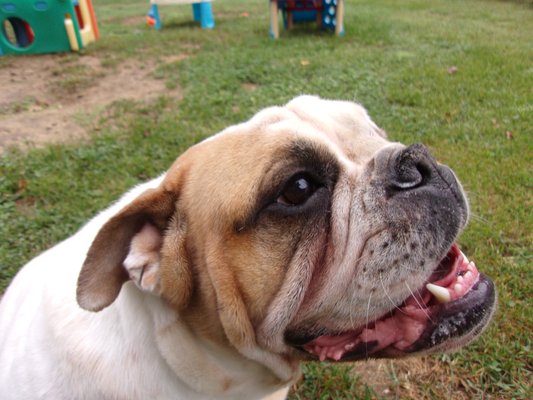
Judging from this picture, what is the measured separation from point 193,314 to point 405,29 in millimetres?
11313

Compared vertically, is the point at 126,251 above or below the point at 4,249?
above

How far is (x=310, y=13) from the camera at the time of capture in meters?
12.0

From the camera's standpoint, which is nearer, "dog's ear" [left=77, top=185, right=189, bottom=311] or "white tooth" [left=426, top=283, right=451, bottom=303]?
"dog's ear" [left=77, top=185, right=189, bottom=311]

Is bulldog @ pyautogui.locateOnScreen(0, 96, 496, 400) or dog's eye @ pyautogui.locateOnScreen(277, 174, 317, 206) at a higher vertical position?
dog's eye @ pyautogui.locateOnScreen(277, 174, 317, 206)

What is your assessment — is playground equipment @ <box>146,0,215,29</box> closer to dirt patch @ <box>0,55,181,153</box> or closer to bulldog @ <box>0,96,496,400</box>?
dirt patch @ <box>0,55,181,153</box>

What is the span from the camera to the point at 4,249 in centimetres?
437

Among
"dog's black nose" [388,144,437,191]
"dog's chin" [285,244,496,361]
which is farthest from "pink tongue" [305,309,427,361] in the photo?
"dog's black nose" [388,144,437,191]

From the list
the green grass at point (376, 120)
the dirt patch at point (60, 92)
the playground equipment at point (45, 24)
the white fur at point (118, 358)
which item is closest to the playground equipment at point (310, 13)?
the green grass at point (376, 120)

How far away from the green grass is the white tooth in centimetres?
128

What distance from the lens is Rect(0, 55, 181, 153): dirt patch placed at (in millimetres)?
6593

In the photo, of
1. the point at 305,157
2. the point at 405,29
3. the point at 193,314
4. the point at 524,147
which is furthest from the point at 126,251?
the point at 405,29

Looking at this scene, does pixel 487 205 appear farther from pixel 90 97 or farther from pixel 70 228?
pixel 90 97

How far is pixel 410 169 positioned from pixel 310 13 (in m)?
10.9

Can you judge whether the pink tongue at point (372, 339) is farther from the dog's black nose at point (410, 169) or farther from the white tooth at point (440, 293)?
the dog's black nose at point (410, 169)
